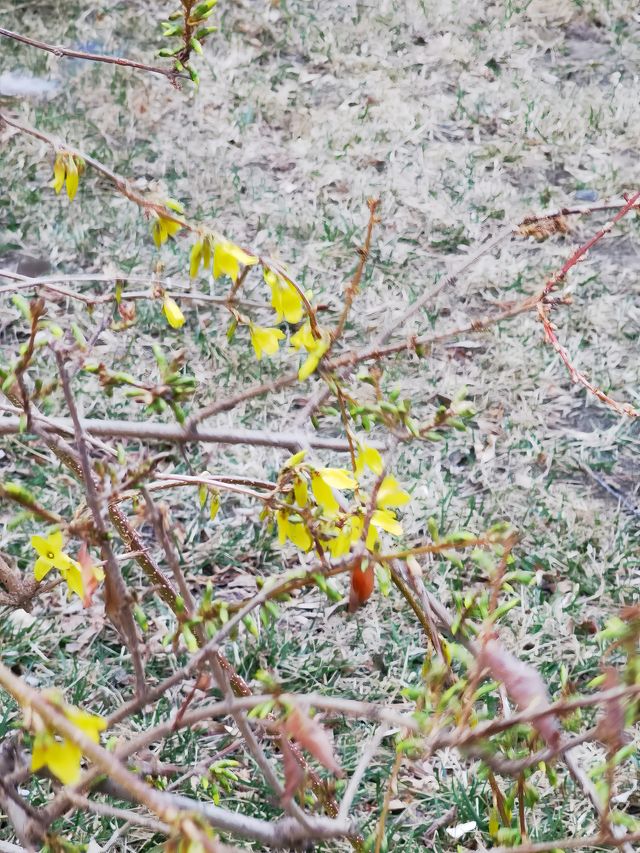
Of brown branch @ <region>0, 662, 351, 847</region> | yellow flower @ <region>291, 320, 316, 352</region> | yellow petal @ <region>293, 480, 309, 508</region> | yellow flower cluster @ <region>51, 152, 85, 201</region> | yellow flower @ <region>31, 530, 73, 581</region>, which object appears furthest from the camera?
yellow flower cluster @ <region>51, 152, 85, 201</region>

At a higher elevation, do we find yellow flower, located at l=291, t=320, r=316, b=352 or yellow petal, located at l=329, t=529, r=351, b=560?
yellow flower, located at l=291, t=320, r=316, b=352

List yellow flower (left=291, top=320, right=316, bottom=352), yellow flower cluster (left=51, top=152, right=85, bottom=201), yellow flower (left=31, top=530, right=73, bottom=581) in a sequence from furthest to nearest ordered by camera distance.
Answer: yellow flower cluster (left=51, top=152, right=85, bottom=201) < yellow flower (left=291, top=320, right=316, bottom=352) < yellow flower (left=31, top=530, right=73, bottom=581)

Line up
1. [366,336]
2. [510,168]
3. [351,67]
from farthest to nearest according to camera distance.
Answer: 1. [351,67]
2. [510,168]
3. [366,336]

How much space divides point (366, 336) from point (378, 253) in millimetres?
529

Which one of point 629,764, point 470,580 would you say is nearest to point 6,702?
point 470,580

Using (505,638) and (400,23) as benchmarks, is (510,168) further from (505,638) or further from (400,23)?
(505,638)

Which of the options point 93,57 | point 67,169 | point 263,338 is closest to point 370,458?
point 263,338

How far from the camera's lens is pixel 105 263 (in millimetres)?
3818

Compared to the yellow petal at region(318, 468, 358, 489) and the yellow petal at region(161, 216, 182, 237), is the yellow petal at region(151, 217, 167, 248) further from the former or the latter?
the yellow petal at region(318, 468, 358, 489)

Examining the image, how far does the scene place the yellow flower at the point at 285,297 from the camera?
1.27 metres

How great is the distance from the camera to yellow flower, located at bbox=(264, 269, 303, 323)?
1.27m

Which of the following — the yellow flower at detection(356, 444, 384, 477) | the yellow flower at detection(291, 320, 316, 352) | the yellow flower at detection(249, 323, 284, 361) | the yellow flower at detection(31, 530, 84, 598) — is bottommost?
the yellow flower at detection(31, 530, 84, 598)

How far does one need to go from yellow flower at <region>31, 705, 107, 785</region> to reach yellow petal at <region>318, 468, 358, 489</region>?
1.45ft

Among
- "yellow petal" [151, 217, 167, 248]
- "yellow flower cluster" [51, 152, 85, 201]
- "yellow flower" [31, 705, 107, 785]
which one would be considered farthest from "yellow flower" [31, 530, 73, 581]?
"yellow flower cluster" [51, 152, 85, 201]
